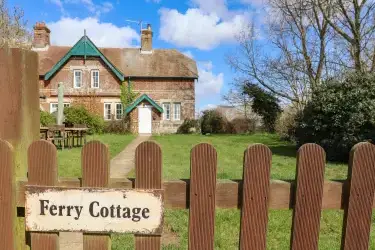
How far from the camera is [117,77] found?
105 ft

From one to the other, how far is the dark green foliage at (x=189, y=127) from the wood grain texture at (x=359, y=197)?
30.0 metres

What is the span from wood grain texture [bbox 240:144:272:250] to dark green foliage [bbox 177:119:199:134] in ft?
98.3

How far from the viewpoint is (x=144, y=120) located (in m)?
31.5

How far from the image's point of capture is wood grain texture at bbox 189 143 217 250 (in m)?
1.71

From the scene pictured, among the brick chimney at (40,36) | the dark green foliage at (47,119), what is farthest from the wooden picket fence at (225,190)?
the brick chimney at (40,36)

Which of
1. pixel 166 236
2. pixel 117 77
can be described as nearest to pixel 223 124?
pixel 117 77

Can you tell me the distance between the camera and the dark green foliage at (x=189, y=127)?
3175 centimetres

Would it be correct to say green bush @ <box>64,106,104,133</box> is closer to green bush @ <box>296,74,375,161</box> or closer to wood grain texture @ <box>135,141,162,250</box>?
green bush @ <box>296,74,375,161</box>

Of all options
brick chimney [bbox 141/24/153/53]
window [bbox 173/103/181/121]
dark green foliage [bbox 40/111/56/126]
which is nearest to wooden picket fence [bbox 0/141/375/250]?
dark green foliage [bbox 40/111/56/126]

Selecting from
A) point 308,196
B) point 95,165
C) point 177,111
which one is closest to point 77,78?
point 177,111

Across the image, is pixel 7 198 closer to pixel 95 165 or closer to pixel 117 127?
pixel 95 165

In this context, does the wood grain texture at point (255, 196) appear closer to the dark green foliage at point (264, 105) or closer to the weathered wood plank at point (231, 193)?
the weathered wood plank at point (231, 193)

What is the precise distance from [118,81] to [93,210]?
31.4m

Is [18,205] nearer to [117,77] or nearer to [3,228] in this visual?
[3,228]
